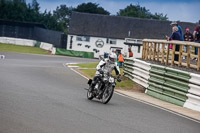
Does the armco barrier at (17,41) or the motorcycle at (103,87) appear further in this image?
the armco barrier at (17,41)

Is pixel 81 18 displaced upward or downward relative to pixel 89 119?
upward

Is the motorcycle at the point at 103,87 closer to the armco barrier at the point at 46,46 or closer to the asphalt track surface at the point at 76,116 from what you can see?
the asphalt track surface at the point at 76,116

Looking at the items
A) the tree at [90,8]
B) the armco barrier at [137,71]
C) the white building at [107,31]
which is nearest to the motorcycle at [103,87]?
the armco barrier at [137,71]

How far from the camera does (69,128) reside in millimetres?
8859

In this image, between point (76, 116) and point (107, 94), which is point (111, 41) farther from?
point (76, 116)

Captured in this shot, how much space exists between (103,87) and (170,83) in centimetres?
366

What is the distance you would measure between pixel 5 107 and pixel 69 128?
261 cm

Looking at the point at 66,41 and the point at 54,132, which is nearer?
the point at 54,132

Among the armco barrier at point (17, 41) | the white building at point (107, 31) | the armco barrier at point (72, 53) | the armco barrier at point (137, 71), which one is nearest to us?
the armco barrier at point (137, 71)

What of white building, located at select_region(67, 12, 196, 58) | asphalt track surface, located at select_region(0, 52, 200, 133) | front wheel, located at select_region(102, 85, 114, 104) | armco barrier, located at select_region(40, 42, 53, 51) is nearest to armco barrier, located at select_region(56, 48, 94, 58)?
armco barrier, located at select_region(40, 42, 53, 51)

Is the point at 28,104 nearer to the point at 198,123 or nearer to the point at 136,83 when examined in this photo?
the point at 198,123

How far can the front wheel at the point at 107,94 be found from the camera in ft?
45.0

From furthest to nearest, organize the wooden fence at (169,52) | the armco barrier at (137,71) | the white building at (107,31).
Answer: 1. the white building at (107,31)
2. the armco barrier at (137,71)
3. the wooden fence at (169,52)

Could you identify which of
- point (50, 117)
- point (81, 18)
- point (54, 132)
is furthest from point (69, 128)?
point (81, 18)
